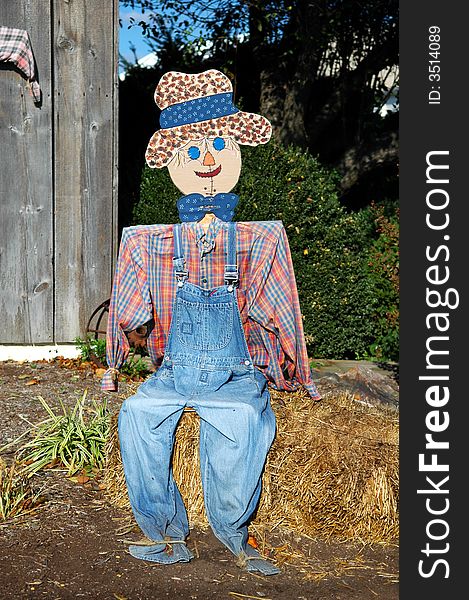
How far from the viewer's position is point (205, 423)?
10.9 feet

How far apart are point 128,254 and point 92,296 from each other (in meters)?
2.94

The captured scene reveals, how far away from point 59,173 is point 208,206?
3.08 metres

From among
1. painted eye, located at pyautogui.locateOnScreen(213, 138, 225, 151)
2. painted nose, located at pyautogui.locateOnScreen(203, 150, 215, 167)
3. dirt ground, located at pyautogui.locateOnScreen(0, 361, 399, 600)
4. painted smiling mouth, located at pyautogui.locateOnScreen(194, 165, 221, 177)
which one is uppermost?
painted eye, located at pyautogui.locateOnScreen(213, 138, 225, 151)

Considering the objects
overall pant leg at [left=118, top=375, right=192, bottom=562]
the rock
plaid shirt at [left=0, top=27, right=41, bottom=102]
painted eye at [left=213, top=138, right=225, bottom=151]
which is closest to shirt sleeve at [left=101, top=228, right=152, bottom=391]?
overall pant leg at [left=118, top=375, right=192, bottom=562]

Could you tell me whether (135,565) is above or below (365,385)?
below

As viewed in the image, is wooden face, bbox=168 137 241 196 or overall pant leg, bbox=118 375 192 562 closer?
overall pant leg, bbox=118 375 192 562

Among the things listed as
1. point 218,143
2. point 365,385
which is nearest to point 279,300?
point 218,143

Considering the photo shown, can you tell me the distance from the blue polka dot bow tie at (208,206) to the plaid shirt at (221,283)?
4cm

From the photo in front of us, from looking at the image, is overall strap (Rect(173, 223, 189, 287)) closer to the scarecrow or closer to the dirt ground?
the scarecrow

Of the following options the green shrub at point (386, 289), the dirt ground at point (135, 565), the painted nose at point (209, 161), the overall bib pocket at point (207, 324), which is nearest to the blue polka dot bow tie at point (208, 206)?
the painted nose at point (209, 161)

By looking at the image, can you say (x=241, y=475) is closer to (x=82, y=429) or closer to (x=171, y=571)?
(x=171, y=571)

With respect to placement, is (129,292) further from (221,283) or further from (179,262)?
(221,283)

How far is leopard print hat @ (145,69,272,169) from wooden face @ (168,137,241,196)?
0.04m

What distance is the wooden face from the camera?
139 inches
